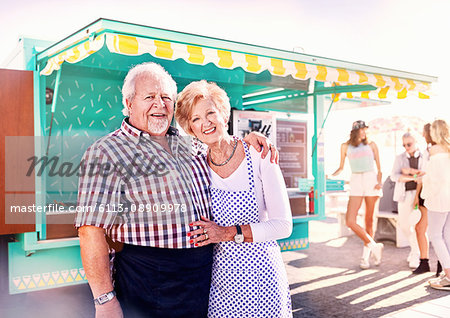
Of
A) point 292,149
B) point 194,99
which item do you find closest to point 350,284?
point 292,149

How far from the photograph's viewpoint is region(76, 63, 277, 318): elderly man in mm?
1681

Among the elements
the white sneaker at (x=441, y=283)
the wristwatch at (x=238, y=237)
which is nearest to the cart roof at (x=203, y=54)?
the wristwatch at (x=238, y=237)

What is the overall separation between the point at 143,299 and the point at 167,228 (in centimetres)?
35

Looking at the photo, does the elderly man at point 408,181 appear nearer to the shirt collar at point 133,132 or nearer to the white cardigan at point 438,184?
the white cardigan at point 438,184

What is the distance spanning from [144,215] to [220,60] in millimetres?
2151

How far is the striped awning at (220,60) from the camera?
3.02 meters

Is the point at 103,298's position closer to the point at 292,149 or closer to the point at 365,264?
the point at 365,264

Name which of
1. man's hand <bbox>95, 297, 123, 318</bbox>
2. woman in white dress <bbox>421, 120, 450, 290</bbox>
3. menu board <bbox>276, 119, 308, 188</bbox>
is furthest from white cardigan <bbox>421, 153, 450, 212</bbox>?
man's hand <bbox>95, 297, 123, 318</bbox>

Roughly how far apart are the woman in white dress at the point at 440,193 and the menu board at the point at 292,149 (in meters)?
2.39

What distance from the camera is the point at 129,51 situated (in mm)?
2998

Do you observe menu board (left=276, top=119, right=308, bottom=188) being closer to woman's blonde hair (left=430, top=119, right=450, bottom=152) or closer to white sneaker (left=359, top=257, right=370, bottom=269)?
white sneaker (left=359, top=257, right=370, bottom=269)

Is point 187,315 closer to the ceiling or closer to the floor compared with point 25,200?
closer to the floor

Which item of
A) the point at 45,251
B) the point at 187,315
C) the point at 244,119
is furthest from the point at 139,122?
the point at 244,119

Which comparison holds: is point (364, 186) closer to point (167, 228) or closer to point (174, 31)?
point (174, 31)
